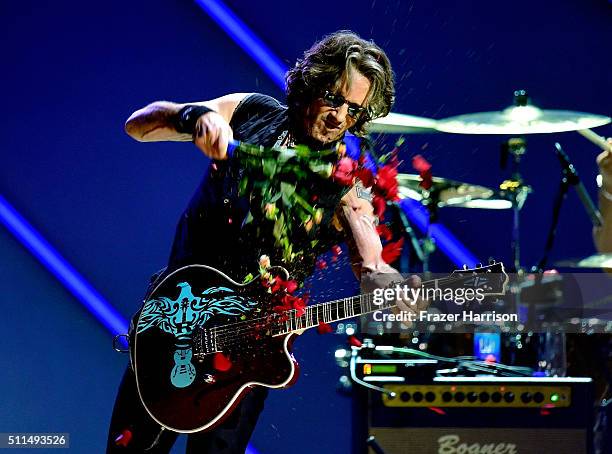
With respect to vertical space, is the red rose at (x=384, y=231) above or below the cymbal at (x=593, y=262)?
above

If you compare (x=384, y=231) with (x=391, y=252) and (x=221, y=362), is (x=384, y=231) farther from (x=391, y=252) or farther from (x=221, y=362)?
(x=221, y=362)

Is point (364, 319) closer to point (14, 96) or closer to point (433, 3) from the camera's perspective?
point (433, 3)

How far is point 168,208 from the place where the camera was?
3.44m

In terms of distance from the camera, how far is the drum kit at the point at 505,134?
10.8ft

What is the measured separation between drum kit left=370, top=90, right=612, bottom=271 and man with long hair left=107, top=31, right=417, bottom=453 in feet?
0.75

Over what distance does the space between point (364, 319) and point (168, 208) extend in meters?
0.78

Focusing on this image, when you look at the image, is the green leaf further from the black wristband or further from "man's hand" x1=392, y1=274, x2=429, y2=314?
"man's hand" x1=392, y1=274, x2=429, y2=314

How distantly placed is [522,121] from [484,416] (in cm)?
96

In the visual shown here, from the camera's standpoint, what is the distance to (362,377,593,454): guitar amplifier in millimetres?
2959

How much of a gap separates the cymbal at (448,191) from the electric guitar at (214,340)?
1.06 feet

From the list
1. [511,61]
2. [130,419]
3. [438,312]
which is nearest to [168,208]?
[130,419]

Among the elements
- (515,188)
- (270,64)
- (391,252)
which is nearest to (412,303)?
(391,252)

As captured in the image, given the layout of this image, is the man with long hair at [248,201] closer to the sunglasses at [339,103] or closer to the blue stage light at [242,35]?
the sunglasses at [339,103]

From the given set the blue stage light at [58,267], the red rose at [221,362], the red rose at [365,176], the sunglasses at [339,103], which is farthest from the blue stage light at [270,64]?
the blue stage light at [58,267]
